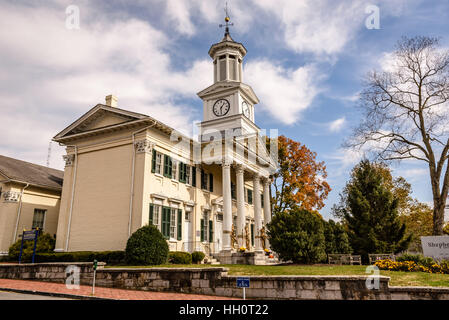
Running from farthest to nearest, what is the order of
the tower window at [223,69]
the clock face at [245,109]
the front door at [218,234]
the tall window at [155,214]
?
the tower window at [223,69], the clock face at [245,109], the front door at [218,234], the tall window at [155,214]

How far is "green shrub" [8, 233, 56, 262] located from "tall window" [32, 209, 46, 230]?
278cm

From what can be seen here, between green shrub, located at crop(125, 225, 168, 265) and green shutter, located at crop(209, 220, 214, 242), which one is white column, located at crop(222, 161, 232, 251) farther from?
green shrub, located at crop(125, 225, 168, 265)

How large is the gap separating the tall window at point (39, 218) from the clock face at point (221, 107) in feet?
57.8

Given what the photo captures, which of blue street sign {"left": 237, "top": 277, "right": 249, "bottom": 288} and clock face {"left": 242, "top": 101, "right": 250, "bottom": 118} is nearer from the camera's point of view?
blue street sign {"left": 237, "top": 277, "right": 249, "bottom": 288}

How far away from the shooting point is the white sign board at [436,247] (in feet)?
48.7

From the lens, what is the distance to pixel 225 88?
105ft

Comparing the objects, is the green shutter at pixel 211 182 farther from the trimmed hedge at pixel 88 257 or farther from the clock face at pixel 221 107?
the trimmed hedge at pixel 88 257

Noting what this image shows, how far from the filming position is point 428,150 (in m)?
22.4

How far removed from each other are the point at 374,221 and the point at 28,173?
25388 mm

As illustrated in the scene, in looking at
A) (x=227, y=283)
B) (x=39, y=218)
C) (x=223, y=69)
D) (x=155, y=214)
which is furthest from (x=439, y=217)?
(x=39, y=218)

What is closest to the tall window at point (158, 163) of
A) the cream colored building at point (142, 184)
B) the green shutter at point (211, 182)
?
the cream colored building at point (142, 184)

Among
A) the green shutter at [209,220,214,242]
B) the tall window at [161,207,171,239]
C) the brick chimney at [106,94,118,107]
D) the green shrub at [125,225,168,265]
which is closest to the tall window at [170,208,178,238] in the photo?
the tall window at [161,207,171,239]

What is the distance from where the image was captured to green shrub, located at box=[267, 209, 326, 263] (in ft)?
57.5
